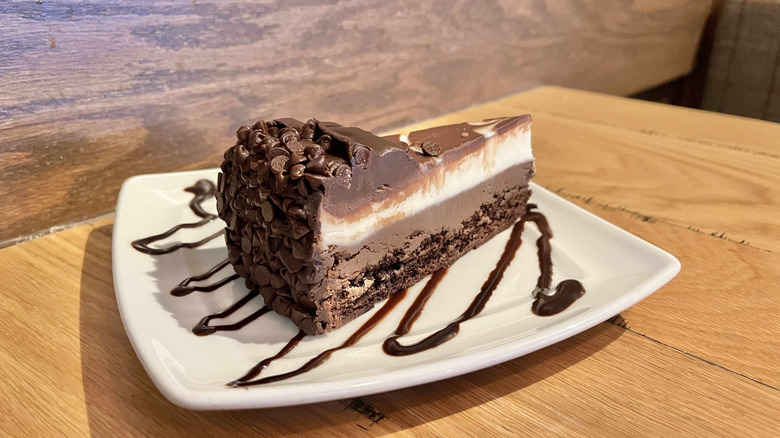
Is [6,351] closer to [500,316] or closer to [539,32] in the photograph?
[500,316]

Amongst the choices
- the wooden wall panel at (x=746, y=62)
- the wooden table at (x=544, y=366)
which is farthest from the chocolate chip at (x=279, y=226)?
the wooden wall panel at (x=746, y=62)

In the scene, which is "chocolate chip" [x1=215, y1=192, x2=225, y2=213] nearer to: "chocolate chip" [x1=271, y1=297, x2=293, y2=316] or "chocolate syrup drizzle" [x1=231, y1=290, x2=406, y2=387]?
"chocolate chip" [x1=271, y1=297, x2=293, y2=316]

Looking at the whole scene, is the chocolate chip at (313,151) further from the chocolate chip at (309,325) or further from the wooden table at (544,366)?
the wooden table at (544,366)

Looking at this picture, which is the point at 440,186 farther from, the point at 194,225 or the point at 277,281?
the point at 194,225

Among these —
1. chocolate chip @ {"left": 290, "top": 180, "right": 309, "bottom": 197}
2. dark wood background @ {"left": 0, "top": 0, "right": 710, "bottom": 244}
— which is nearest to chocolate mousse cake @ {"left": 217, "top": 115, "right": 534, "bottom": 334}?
chocolate chip @ {"left": 290, "top": 180, "right": 309, "bottom": 197}

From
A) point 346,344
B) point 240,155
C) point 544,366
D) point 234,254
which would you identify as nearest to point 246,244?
point 234,254

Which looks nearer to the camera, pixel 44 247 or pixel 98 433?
pixel 98 433

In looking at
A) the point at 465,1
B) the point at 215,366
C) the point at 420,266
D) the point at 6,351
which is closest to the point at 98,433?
the point at 215,366

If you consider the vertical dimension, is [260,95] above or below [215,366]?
above
